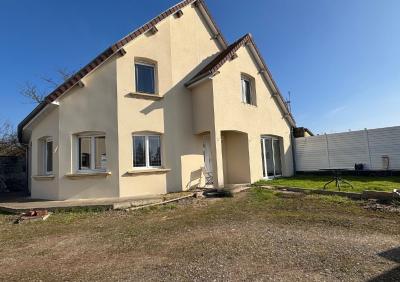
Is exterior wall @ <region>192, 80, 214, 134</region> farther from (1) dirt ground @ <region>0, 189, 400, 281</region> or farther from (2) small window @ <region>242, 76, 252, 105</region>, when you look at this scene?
(1) dirt ground @ <region>0, 189, 400, 281</region>

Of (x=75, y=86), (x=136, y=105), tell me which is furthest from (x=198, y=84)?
(x=75, y=86)

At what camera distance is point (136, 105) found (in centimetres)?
1238

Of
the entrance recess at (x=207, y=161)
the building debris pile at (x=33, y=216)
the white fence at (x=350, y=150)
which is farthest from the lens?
the white fence at (x=350, y=150)

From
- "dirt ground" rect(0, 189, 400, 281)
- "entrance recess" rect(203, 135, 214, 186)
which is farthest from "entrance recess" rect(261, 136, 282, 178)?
"dirt ground" rect(0, 189, 400, 281)

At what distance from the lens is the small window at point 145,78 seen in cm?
1285

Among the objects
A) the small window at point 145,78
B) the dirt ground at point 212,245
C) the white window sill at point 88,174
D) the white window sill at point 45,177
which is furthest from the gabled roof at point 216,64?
the white window sill at point 45,177

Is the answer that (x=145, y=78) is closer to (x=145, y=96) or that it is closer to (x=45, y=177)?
(x=145, y=96)

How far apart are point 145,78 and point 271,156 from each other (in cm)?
873

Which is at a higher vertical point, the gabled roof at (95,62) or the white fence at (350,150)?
the gabled roof at (95,62)

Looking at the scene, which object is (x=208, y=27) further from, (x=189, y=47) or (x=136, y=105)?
(x=136, y=105)

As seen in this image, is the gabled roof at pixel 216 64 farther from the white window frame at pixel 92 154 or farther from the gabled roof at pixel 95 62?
the white window frame at pixel 92 154

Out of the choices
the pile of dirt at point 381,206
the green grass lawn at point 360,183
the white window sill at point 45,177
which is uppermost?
the white window sill at point 45,177

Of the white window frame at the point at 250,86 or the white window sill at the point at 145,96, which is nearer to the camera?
the white window sill at the point at 145,96

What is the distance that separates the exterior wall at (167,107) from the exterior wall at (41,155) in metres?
2.59
